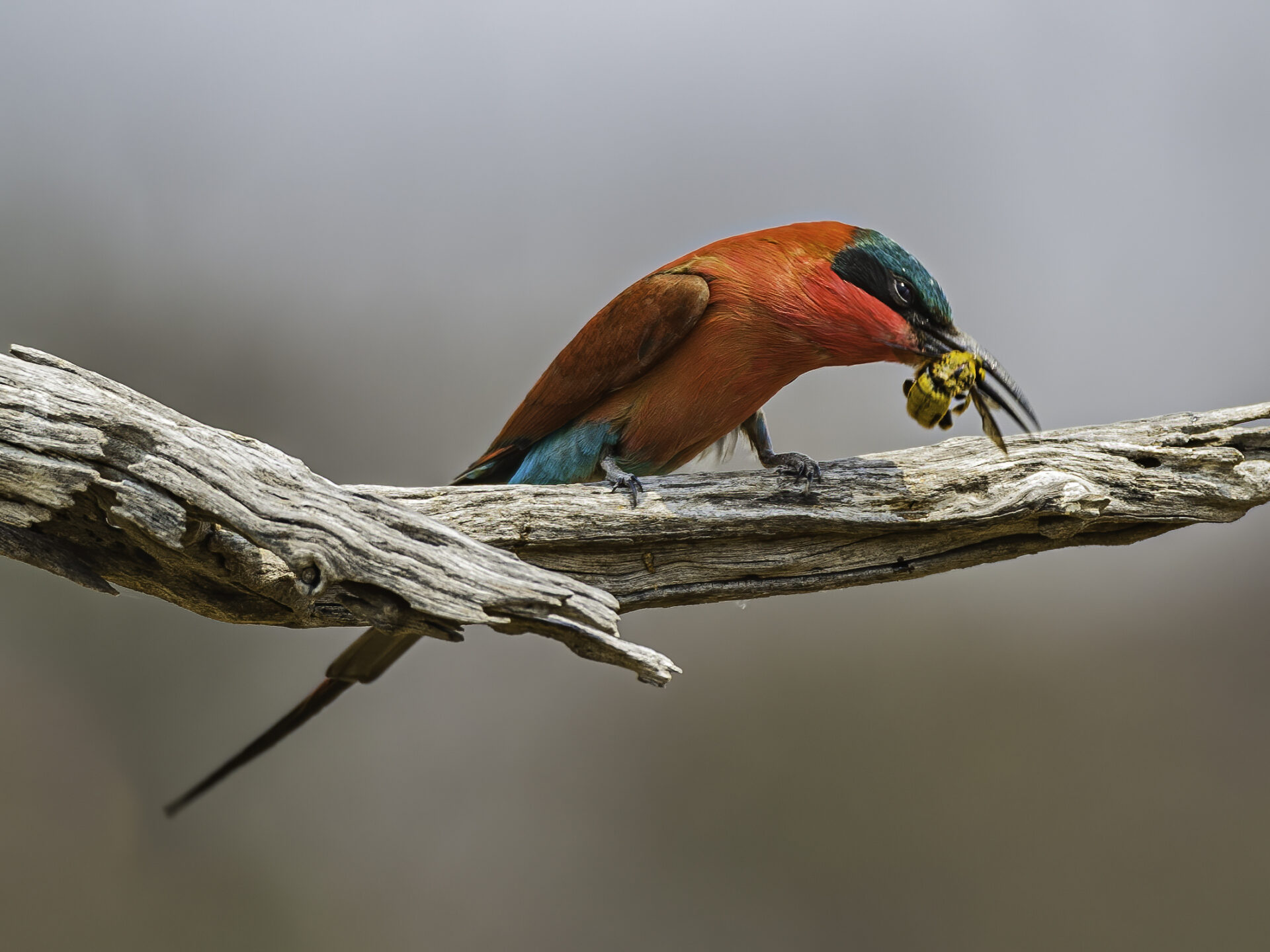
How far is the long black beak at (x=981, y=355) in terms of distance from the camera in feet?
6.48

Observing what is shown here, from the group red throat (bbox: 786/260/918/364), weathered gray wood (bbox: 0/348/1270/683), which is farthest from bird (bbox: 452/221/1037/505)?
weathered gray wood (bbox: 0/348/1270/683)

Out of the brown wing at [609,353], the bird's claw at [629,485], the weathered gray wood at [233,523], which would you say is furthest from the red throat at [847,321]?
the weathered gray wood at [233,523]

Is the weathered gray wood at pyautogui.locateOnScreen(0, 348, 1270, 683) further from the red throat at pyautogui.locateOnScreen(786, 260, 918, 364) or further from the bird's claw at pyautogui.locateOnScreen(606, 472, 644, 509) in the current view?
the red throat at pyautogui.locateOnScreen(786, 260, 918, 364)

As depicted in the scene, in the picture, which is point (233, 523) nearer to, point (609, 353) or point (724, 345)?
point (609, 353)

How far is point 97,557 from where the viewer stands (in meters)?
1.70

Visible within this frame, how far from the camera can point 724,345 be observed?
2047 mm

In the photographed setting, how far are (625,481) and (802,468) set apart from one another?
411 mm

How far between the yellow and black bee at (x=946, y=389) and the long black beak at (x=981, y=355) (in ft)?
0.03

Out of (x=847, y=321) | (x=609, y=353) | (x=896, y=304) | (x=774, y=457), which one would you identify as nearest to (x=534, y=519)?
(x=609, y=353)

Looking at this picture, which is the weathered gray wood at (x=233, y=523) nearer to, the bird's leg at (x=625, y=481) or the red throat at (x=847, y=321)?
the bird's leg at (x=625, y=481)

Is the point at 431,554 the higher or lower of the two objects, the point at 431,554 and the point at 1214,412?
the lower

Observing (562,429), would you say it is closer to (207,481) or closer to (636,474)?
(636,474)

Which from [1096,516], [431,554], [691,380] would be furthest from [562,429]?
[1096,516]

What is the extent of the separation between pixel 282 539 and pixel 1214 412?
7.19ft
